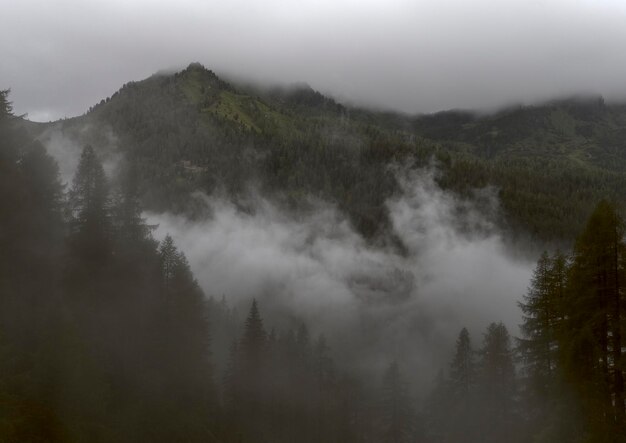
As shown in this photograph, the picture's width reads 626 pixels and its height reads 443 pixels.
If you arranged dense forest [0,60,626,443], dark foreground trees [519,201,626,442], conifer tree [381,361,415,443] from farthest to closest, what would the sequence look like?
conifer tree [381,361,415,443] → dense forest [0,60,626,443] → dark foreground trees [519,201,626,442]

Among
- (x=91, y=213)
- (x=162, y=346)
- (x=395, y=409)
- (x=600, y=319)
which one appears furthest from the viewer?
(x=395, y=409)

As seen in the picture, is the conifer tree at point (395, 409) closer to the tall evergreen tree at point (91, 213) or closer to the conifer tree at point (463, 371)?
the conifer tree at point (463, 371)

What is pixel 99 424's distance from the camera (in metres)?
28.9

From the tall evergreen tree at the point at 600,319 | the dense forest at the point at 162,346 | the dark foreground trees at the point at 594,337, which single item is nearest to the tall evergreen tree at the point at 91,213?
the dense forest at the point at 162,346

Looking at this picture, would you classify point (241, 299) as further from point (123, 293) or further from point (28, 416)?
point (28, 416)

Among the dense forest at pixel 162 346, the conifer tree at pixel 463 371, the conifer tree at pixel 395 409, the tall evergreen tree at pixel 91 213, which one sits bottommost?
the conifer tree at pixel 395 409

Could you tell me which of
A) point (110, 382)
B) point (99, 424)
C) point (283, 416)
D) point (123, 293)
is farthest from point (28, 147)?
point (283, 416)

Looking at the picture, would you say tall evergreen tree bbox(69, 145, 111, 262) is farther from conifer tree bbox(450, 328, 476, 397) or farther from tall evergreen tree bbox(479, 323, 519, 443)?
conifer tree bbox(450, 328, 476, 397)

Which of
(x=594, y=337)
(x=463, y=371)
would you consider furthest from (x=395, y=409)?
(x=594, y=337)

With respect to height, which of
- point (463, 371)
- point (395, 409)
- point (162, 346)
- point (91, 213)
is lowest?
point (395, 409)

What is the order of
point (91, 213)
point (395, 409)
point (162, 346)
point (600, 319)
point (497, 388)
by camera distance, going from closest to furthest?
point (600, 319), point (91, 213), point (162, 346), point (497, 388), point (395, 409)

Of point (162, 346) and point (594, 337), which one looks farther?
point (162, 346)

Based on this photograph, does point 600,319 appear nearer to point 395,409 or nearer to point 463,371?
point 463,371

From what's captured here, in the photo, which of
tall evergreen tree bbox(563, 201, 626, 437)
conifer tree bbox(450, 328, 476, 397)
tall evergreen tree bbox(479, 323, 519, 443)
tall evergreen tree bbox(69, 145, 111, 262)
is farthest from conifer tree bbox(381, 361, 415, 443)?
tall evergreen tree bbox(563, 201, 626, 437)
